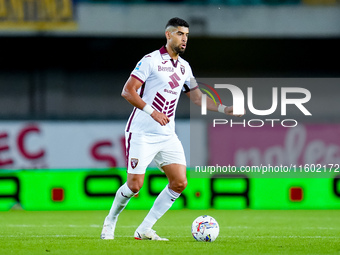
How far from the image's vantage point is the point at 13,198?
1327 centimetres

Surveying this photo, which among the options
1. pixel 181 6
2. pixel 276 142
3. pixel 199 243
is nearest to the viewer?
pixel 199 243

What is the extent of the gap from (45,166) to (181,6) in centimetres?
426

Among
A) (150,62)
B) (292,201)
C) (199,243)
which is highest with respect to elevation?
(150,62)

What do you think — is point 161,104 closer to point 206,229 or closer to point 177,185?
point 177,185

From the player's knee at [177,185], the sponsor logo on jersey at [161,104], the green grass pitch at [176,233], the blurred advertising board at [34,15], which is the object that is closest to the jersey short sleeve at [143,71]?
the sponsor logo on jersey at [161,104]

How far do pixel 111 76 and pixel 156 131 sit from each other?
376 inches

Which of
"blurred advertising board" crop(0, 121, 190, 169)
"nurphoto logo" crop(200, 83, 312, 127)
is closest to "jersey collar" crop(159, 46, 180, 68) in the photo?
"blurred advertising board" crop(0, 121, 190, 169)

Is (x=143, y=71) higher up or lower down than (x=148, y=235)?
higher up

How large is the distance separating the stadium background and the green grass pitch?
588mm

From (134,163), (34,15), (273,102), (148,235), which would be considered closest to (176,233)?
(148,235)

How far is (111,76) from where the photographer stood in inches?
666

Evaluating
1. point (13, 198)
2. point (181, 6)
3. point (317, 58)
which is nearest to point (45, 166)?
point (13, 198)

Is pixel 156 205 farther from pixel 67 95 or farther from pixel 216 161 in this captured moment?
pixel 67 95

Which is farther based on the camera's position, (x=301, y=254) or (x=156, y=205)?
(x=156, y=205)
